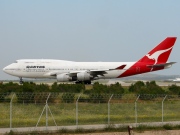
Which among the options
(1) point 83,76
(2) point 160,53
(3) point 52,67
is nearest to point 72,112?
(1) point 83,76

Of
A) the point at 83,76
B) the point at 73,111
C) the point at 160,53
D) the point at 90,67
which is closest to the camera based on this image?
the point at 73,111

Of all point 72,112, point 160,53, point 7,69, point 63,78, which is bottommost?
point 72,112

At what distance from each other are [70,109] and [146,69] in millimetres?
28908

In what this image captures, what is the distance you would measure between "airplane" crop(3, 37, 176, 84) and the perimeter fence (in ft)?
74.3

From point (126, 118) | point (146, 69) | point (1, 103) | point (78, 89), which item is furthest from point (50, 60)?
point (126, 118)

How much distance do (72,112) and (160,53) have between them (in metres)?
30.9

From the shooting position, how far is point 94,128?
1822cm

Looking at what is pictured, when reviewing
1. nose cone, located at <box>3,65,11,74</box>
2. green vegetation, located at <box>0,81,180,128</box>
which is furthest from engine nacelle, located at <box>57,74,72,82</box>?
green vegetation, located at <box>0,81,180,128</box>

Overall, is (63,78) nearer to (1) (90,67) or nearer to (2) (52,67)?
(2) (52,67)

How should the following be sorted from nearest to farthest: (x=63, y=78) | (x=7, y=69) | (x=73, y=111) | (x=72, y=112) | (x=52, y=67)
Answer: (x=72, y=112), (x=73, y=111), (x=63, y=78), (x=52, y=67), (x=7, y=69)

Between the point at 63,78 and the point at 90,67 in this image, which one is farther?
the point at 90,67

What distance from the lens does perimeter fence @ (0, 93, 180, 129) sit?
20094mm

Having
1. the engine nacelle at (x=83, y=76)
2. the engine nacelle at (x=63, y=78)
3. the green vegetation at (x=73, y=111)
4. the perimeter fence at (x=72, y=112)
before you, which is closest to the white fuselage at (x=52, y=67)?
the engine nacelle at (x=63, y=78)

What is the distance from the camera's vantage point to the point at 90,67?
51750 mm
